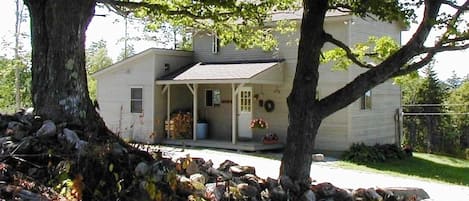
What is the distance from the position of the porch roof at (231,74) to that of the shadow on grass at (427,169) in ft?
14.0

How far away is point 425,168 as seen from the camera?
50.2ft

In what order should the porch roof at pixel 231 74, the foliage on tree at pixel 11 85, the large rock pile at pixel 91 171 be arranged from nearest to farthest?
the large rock pile at pixel 91 171
the porch roof at pixel 231 74
the foliage on tree at pixel 11 85

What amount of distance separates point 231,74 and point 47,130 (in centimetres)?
1268

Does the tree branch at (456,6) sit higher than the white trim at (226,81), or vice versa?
the tree branch at (456,6)

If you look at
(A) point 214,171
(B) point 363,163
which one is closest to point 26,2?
(A) point 214,171

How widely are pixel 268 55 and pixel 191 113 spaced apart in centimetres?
380

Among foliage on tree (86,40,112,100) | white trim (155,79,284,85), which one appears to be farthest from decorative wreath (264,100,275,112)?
foliage on tree (86,40,112,100)

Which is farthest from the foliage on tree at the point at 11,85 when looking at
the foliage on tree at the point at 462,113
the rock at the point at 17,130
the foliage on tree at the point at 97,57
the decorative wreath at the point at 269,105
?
the rock at the point at 17,130

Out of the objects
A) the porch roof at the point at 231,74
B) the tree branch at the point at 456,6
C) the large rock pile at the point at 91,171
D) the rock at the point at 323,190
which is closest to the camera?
the large rock pile at the point at 91,171

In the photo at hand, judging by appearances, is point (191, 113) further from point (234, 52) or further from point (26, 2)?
point (26, 2)

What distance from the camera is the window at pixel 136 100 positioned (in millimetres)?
19312

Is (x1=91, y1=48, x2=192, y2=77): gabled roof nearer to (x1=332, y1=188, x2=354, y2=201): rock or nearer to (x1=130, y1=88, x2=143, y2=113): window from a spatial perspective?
(x1=130, y1=88, x2=143, y2=113): window

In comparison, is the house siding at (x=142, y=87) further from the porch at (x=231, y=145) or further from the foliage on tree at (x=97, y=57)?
the foliage on tree at (x=97, y=57)

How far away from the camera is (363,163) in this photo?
15.1m
